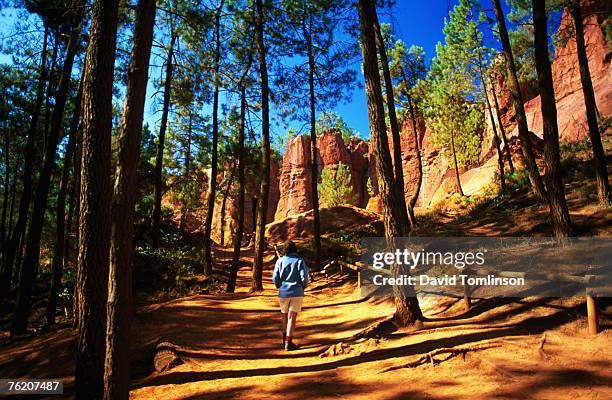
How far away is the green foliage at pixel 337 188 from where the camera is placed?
178 ft

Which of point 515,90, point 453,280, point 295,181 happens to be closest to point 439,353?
point 453,280

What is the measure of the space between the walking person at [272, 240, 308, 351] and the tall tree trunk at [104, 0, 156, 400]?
263 centimetres

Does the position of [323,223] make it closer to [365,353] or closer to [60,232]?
[60,232]

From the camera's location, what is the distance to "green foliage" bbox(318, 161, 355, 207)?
54.2 m

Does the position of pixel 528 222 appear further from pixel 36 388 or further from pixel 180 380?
pixel 36 388

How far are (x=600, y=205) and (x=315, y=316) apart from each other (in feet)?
29.3

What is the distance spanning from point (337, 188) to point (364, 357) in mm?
49446

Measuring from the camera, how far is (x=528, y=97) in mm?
38500

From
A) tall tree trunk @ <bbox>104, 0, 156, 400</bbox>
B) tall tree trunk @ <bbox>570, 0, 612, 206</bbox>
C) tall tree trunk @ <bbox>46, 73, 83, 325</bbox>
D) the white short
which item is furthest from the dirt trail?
tall tree trunk @ <bbox>570, 0, 612, 206</bbox>

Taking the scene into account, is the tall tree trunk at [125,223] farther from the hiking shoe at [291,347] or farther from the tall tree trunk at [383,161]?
the tall tree trunk at [383,161]

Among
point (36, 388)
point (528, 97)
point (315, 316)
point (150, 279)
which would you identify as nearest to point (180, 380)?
point (36, 388)

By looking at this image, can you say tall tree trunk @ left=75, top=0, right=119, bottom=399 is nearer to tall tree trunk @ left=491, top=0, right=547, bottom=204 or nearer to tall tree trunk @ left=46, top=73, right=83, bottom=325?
tall tree trunk @ left=46, top=73, right=83, bottom=325

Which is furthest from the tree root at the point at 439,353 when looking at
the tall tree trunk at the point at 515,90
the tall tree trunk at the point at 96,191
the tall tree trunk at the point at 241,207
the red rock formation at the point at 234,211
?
the red rock formation at the point at 234,211

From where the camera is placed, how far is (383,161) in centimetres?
717
